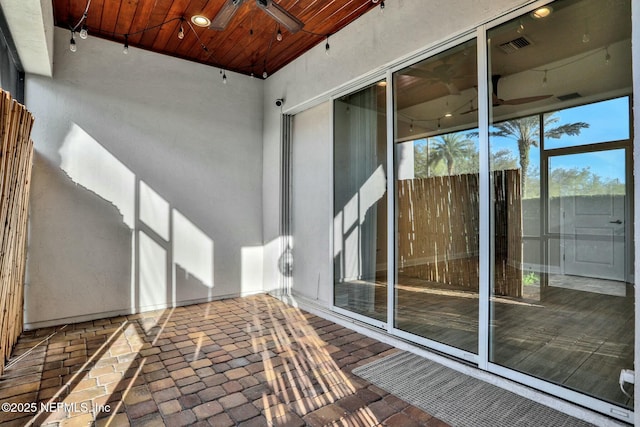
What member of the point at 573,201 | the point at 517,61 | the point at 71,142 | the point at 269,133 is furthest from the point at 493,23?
the point at 71,142

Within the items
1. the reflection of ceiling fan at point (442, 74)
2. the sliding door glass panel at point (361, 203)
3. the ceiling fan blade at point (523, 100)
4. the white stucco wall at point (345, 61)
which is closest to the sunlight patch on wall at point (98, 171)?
the white stucco wall at point (345, 61)

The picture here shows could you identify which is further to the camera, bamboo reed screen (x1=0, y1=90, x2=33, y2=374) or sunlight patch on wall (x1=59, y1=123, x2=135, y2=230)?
sunlight patch on wall (x1=59, y1=123, x2=135, y2=230)

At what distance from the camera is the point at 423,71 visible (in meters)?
3.00

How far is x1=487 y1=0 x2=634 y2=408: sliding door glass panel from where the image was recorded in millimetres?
1956

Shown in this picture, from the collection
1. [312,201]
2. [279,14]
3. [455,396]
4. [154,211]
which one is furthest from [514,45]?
[154,211]

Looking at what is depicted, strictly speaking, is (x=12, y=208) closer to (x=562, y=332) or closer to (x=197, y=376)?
(x=197, y=376)

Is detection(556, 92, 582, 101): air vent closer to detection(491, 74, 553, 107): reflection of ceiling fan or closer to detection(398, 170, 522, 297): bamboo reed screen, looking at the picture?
detection(491, 74, 553, 107): reflection of ceiling fan

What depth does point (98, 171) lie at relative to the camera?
3.83m

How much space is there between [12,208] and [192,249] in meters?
2.02

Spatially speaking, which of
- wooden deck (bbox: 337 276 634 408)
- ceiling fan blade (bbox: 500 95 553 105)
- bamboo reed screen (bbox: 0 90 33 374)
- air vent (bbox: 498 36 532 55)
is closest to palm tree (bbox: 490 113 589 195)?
ceiling fan blade (bbox: 500 95 553 105)

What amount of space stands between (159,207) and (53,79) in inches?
66.1

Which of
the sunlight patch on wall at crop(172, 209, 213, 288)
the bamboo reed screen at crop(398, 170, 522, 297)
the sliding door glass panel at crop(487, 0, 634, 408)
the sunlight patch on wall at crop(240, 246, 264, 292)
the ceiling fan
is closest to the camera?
the sliding door glass panel at crop(487, 0, 634, 408)

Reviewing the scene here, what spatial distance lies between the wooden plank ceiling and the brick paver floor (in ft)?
9.48

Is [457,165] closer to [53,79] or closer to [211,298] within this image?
[211,298]
